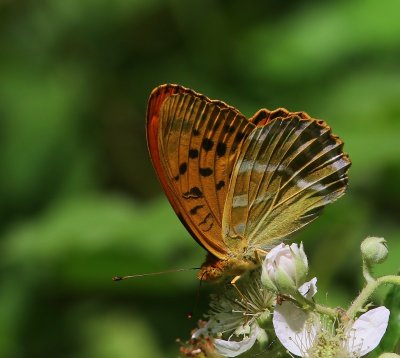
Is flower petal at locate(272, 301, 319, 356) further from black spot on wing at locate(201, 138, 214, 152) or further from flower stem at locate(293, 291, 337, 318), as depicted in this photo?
black spot on wing at locate(201, 138, 214, 152)

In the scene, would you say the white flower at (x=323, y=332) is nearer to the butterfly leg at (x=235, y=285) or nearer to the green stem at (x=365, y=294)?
the green stem at (x=365, y=294)

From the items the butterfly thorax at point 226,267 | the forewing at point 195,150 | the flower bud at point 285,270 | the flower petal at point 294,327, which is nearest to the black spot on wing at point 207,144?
the forewing at point 195,150

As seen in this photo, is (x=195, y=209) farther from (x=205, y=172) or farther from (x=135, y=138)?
(x=135, y=138)

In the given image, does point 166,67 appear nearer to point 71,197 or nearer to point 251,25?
point 251,25

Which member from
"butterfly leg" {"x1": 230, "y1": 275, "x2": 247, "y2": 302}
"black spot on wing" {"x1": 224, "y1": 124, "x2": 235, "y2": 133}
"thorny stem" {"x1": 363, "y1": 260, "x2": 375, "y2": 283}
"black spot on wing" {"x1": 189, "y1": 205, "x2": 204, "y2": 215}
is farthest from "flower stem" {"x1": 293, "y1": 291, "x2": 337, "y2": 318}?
"black spot on wing" {"x1": 224, "y1": 124, "x2": 235, "y2": 133}

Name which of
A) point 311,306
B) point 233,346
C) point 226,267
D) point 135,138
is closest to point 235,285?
point 226,267

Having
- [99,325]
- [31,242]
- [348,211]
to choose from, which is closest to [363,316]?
[348,211]
